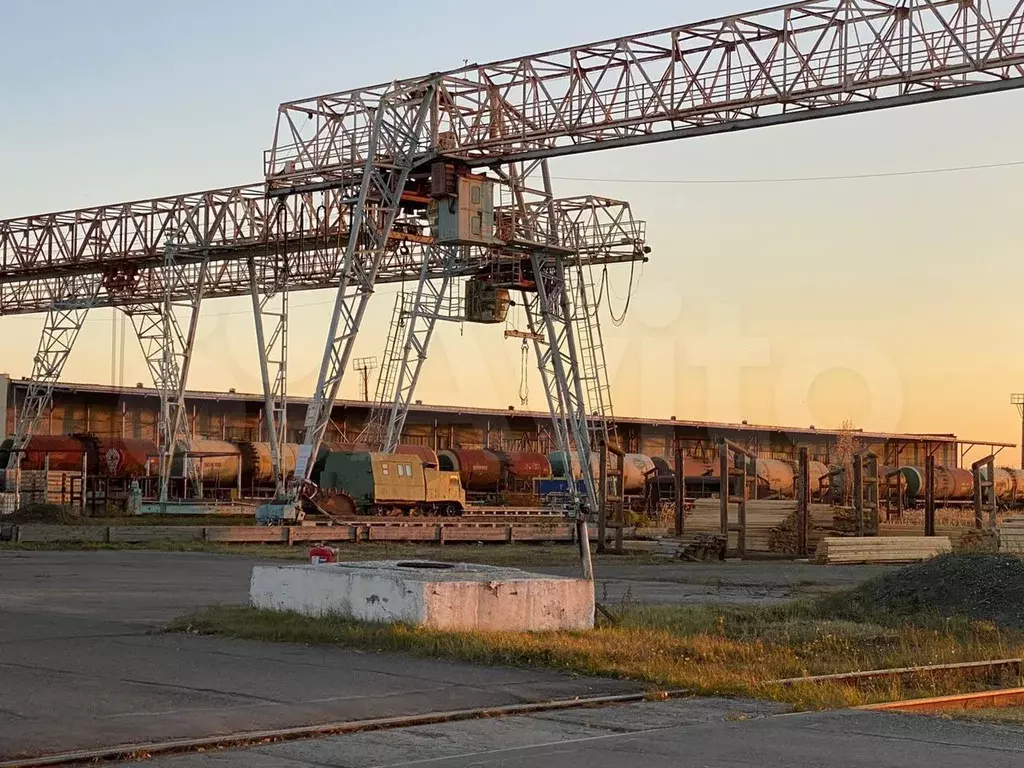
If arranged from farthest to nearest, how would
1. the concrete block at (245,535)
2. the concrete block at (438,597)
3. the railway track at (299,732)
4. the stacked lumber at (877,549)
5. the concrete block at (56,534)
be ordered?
1. the concrete block at (245,535)
2. the concrete block at (56,534)
3. the stacked lumber at (877,549)
4. the concrete block at (438,597)
5. the railway track at (299,732)

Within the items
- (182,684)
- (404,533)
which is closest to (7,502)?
(404,533)

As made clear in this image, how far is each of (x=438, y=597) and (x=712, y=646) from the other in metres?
2.66

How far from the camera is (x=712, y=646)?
13.0 m

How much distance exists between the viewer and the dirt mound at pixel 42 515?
121ft

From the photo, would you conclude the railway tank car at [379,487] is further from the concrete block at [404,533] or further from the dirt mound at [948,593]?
the dirt mound at [948,593]

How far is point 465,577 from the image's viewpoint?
14.1m

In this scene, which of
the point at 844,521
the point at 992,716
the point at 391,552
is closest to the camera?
the point at 992,716

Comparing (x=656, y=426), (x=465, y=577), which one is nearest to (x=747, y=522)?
(x=465, y=577)

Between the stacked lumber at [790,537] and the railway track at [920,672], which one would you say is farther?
the stacked lumber at [790,537]

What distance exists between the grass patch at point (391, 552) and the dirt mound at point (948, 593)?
398 inches

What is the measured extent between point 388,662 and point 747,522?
23.0m

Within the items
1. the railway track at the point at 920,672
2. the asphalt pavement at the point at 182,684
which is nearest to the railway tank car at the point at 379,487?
the asphalt pavement at the point at 182,684

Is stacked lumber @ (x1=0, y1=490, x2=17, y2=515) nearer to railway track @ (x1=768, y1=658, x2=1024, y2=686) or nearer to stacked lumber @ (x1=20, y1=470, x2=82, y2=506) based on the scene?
stacked lumber @ (x1=20, y1=470, x2=82, y2=506)

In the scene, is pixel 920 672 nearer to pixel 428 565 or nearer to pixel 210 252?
pixel 428 565
